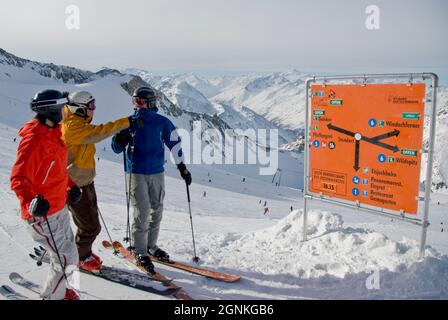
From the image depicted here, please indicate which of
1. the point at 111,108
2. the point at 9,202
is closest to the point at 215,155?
the point at 111,108

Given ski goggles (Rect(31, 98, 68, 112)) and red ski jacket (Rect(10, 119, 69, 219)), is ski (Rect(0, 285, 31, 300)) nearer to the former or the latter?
red ski jacket (Rect(10, 119, 69, 219))

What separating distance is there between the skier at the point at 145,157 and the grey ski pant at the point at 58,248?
1.39 m

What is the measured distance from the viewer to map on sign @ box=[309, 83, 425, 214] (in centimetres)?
555

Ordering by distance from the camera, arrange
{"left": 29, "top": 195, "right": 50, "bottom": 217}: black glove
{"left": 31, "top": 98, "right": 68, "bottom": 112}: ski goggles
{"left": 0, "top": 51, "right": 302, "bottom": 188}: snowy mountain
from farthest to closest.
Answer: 1. {"left": 0, "top": 51, "right": 302, "bottom": 188}: snowy mountain
2. {"left": 31, "top": 98, "right": 68, "bottom": 112}: ski goggles
3. {"left": 29, "top": 195, "right": 50, "bottom": 217}: black glove

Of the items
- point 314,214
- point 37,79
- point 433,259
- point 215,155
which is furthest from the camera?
point 37,79

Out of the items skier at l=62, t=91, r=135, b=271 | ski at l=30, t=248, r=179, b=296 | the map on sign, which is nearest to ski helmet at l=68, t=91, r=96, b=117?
skier at l=62, t=91, r=135, b=271

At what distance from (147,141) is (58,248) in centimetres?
195

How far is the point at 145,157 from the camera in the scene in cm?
553

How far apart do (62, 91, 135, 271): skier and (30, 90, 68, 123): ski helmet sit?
0.72 metres

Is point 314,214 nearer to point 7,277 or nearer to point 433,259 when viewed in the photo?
point 433,259

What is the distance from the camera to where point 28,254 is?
5.82 meters
